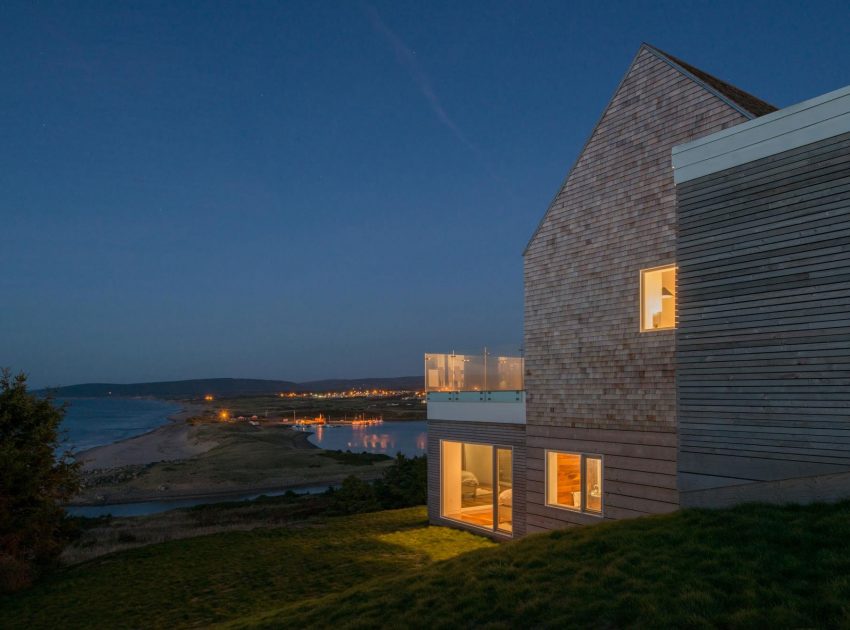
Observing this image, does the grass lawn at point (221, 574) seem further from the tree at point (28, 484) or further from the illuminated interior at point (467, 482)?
the tree at point (28, 484)

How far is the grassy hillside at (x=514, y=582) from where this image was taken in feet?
17.9

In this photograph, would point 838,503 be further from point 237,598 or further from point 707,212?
point 237,598

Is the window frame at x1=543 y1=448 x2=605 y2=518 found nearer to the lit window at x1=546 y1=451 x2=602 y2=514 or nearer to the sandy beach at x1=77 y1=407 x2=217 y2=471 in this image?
the lit window at x1=546 y1=451 x2=602 y2=514

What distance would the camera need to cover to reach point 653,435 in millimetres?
10305

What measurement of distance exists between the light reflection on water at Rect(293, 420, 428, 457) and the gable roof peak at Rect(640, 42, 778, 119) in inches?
1780

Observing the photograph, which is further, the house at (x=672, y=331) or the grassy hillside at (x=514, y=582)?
the house at (x=672, y=331)

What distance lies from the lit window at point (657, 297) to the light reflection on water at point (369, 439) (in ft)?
145

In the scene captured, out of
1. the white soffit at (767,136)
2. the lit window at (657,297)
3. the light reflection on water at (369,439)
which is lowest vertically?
the light reflection on water at (369,439)

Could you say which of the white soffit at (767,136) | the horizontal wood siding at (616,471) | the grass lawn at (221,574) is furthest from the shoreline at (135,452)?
the white soffit at (767,136)

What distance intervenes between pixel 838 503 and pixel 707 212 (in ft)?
13.1

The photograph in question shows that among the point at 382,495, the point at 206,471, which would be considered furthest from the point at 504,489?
the point at 206,471

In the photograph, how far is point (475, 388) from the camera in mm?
15352

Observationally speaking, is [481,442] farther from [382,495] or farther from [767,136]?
[767,136]

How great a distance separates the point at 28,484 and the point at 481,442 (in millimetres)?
10936
